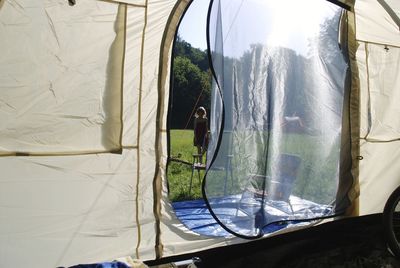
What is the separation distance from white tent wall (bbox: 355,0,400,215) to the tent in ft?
1.84

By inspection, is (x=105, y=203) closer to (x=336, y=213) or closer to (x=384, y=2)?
(x=336, y=213)

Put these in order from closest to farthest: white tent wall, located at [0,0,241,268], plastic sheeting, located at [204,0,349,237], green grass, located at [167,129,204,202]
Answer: white tent wall, located at [0,0,241,268] → plastic sheeting, located at [204,0,349,237] → green grass, located at [167,129,204,202]

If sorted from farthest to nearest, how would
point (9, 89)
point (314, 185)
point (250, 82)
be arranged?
point (314, 185) → point (250, 82) → point (9, 89)

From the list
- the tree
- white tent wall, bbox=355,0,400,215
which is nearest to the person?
the tree

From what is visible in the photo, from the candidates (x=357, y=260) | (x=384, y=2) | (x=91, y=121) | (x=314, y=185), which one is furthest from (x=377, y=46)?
(x=91, y=121)

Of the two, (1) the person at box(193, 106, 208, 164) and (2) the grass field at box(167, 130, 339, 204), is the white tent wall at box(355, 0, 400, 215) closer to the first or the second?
(2) the grass field at box(167, 130, 339, 204)

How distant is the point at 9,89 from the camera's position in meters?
1.77

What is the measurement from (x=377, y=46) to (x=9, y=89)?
2.71 m

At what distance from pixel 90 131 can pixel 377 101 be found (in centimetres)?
232

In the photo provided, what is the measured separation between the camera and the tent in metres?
1.81

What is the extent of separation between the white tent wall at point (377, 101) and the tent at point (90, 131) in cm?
56

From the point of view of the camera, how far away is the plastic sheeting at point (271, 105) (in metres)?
2.34

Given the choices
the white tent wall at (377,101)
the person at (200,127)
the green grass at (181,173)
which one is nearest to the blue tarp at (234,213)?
the green grass at (181,173)

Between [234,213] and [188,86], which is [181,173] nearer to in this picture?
[188,86]
